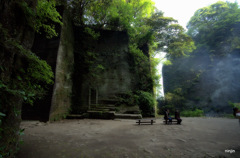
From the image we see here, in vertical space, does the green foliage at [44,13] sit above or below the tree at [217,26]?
below

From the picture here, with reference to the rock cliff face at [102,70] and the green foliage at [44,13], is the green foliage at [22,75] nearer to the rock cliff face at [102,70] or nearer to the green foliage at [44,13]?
the green foliage at [44,13]

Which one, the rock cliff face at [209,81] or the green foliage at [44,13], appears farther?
the rock cliff face at [209,81]

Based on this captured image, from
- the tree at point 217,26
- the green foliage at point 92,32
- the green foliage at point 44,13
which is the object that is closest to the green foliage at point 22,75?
the green foliage at point 44,13

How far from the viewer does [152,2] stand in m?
14.0

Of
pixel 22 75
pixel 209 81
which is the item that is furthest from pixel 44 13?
pixel 209 81

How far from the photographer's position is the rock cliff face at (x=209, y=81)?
23266 millimetres

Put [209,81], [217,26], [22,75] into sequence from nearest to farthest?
[22,75]
[217,26]
[209,81]

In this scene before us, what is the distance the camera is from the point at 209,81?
2666cm

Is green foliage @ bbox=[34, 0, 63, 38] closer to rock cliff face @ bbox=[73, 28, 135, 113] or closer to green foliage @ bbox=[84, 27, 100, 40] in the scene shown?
rock cliff face @ bbox=[73, 28, 135, 113]

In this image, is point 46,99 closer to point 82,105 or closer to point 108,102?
point 82,105

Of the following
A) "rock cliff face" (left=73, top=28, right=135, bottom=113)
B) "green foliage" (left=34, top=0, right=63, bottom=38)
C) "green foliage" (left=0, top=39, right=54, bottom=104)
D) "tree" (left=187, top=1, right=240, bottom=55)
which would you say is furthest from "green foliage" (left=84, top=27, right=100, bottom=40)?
"tree" (left=187, top=1, right=240, bottom=55)

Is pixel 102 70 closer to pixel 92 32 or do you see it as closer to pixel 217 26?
pixel 92 32

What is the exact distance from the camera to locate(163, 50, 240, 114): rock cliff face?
2327 cm

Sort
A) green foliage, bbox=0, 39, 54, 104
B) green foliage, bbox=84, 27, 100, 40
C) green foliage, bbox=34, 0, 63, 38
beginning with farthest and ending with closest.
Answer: green foliage, bbox=84, 27, 100, 40, green foliage, bbox=34, 0, 63, 38, green foliage, bbox=0, 39, 54, 104
